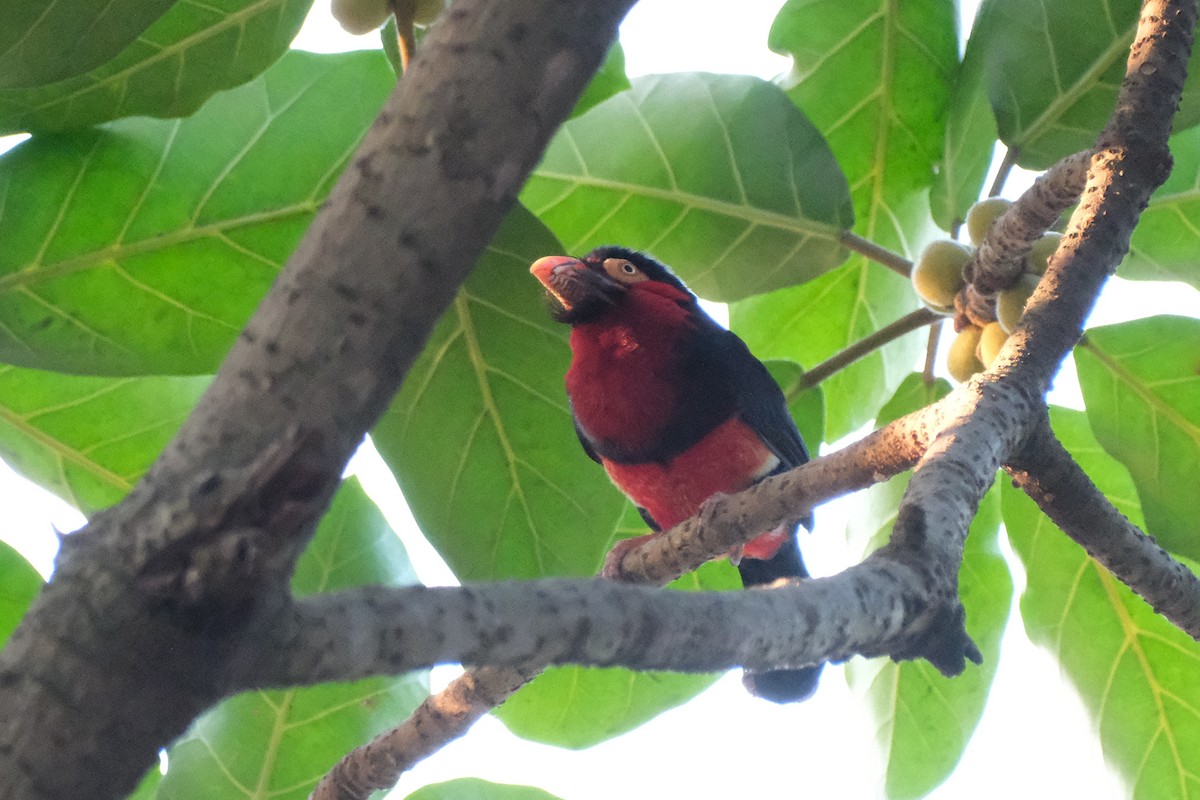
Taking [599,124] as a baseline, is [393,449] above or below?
below

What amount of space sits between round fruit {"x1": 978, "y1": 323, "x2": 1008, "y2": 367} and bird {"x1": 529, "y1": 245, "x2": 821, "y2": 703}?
493 mm

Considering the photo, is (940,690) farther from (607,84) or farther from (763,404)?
(607,84)

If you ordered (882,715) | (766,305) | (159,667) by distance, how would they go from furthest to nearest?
1. (766,305)
2. (882,715)
3. (159,667)

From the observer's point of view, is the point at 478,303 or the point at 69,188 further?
the point at 478,303

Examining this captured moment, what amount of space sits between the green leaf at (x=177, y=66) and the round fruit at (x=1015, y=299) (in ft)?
4.80

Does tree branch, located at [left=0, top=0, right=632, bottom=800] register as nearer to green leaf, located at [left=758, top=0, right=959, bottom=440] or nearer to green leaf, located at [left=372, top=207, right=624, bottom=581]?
green leaf, located at [left=372, top=207, right=624, bottom=581]

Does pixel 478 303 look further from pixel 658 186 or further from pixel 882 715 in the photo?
pixel 882 715

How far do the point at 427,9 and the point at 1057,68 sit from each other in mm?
1322

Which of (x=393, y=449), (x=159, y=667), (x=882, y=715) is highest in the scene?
(x=393, y=449)

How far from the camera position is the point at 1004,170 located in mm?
2457

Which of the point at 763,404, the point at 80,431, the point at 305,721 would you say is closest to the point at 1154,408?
the point at 763,404

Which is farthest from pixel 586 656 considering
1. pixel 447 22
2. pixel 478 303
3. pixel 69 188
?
pixel 69 188

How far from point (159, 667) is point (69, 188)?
5.55 feet

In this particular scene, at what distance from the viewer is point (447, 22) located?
83 cm
